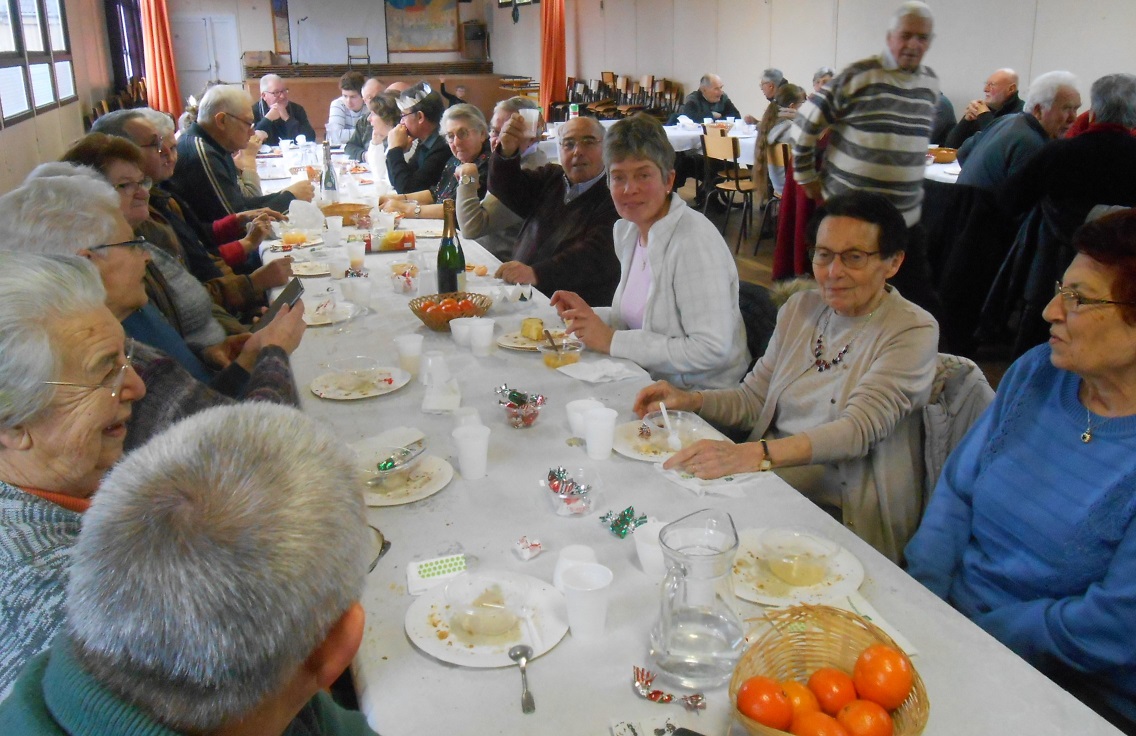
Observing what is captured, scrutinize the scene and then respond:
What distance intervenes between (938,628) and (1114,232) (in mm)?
797

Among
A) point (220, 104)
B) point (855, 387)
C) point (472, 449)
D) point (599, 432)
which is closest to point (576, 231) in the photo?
point (855, 387)

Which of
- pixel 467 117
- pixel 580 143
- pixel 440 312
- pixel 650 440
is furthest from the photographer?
pixel 467 117

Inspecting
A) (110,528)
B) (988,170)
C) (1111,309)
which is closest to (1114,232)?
(1111,309)

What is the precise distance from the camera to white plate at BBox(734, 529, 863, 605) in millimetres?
1218

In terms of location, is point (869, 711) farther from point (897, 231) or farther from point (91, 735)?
point (897, 231)

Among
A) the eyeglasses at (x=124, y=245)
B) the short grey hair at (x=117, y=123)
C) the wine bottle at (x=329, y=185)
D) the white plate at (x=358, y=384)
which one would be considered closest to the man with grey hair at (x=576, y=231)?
the white plate at (x=358, y=384)

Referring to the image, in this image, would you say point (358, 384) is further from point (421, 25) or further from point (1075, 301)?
point (421, 25)

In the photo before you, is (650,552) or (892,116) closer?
(650,552)

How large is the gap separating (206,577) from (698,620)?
26.9 inches

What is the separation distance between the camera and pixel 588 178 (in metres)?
3.41

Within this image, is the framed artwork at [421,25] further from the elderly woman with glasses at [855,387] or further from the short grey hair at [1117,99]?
the elderly woman with glasses at [855,387]

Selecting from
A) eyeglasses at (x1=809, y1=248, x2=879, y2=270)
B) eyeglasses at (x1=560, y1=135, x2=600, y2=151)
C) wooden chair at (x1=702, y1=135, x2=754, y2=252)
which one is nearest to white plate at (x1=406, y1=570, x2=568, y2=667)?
eyeglasses at (x1=809, y1=248, x2=879, y2=270)

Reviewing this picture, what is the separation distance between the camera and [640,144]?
2457 millimetres

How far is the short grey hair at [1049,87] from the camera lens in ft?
14.0
